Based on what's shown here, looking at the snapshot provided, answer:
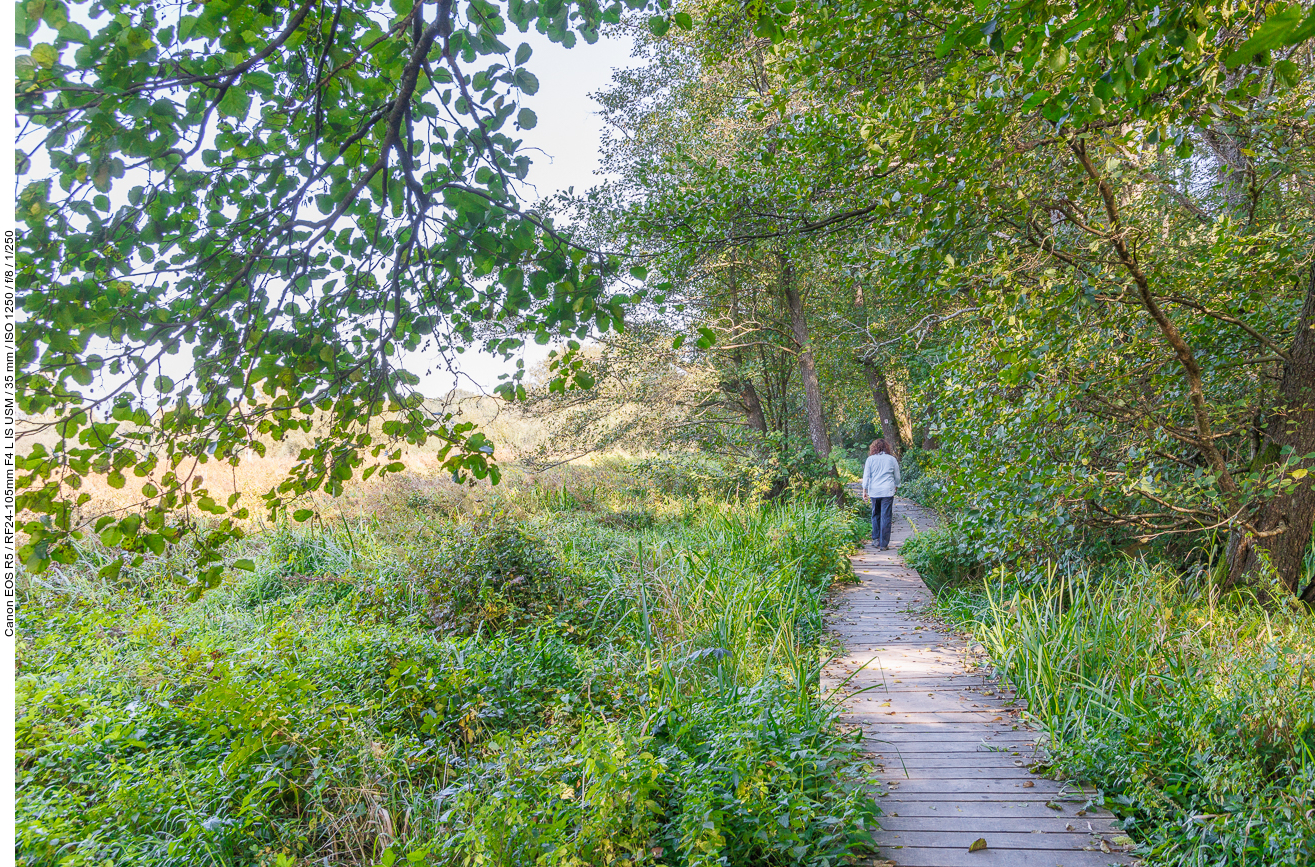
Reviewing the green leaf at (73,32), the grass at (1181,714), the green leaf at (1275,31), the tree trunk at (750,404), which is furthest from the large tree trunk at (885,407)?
the green leaf at (73,32)

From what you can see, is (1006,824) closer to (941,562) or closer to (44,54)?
(44,54)

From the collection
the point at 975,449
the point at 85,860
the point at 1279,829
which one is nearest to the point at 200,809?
the point at 85,860

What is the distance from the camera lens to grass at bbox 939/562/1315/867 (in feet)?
9.32

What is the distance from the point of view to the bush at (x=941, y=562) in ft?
28.8

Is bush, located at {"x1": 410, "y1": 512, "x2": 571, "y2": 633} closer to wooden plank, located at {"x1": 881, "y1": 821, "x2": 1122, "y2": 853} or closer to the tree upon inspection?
wooden plank, located at {"x1": 881, "y1": 821, "x2": 1122, "y2": 853}

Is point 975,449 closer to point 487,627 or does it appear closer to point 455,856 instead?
point 487,627

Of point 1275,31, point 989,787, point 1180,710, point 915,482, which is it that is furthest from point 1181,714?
point 915,482

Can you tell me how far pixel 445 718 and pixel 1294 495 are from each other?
6.65 meters

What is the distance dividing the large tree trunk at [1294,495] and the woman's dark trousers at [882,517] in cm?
520

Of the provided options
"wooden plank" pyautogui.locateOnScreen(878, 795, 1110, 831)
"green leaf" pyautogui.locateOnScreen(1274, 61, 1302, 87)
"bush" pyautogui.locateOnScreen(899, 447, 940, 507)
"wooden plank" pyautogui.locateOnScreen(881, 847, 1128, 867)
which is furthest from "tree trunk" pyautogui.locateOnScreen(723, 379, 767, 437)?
"green leaf" pyautogui.locateOnScreen(1274, 61, 1302, 87)

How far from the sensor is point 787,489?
539 inches

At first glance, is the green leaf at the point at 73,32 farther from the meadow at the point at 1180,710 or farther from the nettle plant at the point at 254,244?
the meadow at the point at 1180,710

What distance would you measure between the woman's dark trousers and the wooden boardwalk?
470cm

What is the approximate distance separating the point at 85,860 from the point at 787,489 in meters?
12.1
